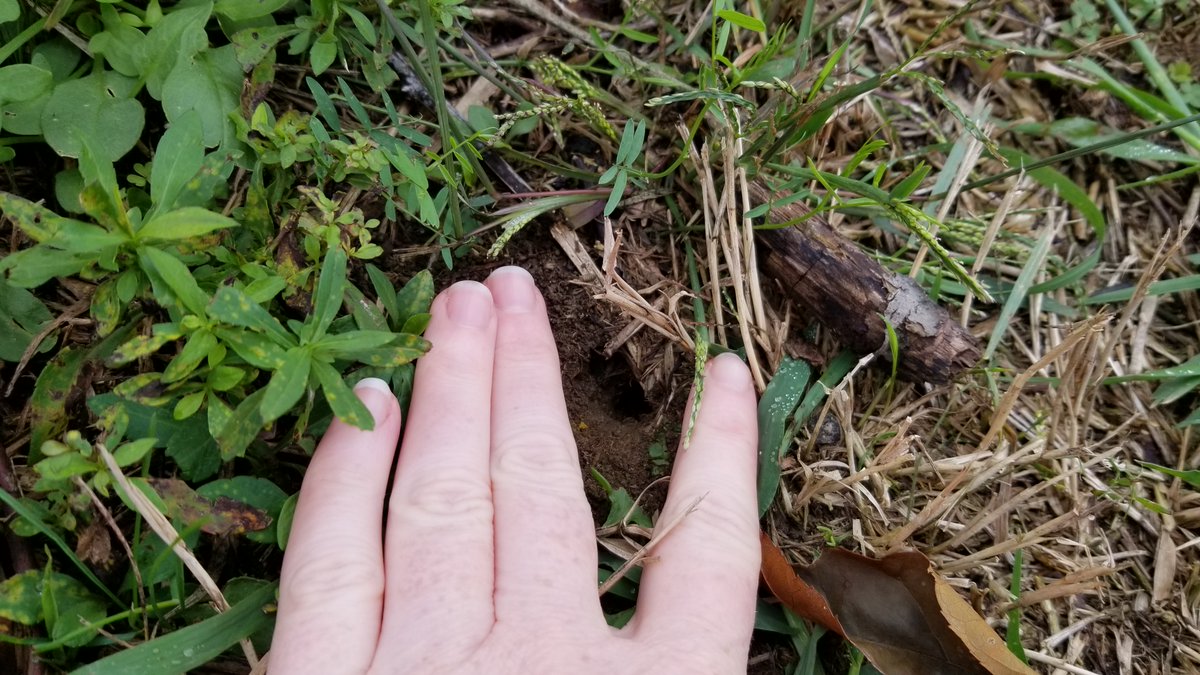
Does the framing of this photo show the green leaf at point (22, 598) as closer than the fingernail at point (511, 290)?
Yes

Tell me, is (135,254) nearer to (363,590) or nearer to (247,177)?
(247,177)

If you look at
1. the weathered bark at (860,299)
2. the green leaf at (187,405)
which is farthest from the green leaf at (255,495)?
the weathered bark at (860,299)

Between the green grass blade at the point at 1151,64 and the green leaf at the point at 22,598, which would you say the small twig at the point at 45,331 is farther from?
A: the green grass blade at the point at 1151,64

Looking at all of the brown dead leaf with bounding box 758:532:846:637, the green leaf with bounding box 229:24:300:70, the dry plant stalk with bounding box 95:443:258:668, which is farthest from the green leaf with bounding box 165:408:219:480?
the brown dead leaf with bounding box 758:532:846:637

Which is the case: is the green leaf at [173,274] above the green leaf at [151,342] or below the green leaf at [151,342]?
above

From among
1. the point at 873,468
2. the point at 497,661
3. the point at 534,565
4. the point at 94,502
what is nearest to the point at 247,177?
the point at 94,502

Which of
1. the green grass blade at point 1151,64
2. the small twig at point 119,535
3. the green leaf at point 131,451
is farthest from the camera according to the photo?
the green grass blade at point 1151,64

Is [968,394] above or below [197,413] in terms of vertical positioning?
below
